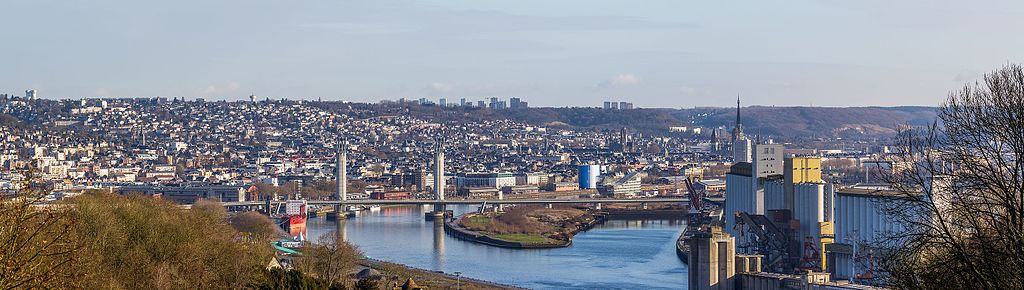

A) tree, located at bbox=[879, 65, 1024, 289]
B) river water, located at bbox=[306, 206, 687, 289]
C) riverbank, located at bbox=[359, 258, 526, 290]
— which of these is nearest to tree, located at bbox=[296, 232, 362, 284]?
riverbank, located at bbox=[359, 258, 526, 290]

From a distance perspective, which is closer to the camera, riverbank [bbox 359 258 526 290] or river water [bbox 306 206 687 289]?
riverbank [bbox 359 258 526 290]

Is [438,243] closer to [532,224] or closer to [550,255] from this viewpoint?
[550,255]

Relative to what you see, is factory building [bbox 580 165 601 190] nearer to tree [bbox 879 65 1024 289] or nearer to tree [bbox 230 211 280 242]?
tree [bbox 230 211 280 242]

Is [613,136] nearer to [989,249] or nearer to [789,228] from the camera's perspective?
[789,228]

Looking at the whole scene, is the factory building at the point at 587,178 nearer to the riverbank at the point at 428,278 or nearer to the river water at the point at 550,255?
the river water at the point at 550,255

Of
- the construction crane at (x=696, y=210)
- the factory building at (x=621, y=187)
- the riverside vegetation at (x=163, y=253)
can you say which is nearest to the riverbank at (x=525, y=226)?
the construction crane at (x=696, y=210)

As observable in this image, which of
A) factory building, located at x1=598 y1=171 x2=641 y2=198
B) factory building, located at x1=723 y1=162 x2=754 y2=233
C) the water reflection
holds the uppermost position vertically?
factory building, located at x1=723 y1=162 x2=754 y2=233

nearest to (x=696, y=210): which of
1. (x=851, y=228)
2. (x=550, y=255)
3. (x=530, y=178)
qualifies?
(x=550, y=255)
